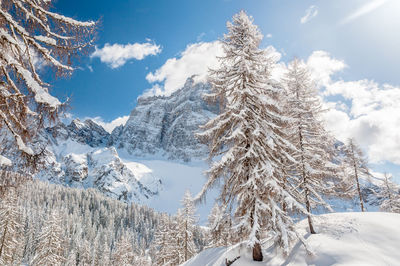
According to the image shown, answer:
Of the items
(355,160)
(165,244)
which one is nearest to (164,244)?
(165,244)

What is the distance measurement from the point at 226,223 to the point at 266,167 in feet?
10.0

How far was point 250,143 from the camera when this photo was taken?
950 cm

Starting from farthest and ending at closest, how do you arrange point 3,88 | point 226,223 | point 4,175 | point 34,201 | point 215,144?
point 34,201
point 215,144
point 226,223
point 4,175
point 3,88

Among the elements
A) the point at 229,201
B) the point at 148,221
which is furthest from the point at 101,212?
the point at 229,201

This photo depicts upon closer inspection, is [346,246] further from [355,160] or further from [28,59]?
[355,160]

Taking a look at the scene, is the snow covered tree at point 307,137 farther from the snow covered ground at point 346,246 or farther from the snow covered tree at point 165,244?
the snow covered tree at point 165,244

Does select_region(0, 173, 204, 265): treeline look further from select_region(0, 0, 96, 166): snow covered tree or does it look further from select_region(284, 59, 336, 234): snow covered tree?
select_region(284, 59, 336, 234): snow covered tree

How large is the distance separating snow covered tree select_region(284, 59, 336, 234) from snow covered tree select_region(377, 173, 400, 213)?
19.7 m

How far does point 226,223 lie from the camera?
9.38 metres

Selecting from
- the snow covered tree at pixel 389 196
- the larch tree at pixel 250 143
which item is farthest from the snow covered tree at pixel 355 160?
the larch tree at pixel 250 143

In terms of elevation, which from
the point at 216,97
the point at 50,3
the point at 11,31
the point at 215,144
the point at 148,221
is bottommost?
the point at 148,221

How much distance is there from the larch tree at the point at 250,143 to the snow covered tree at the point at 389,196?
2622 centimetres

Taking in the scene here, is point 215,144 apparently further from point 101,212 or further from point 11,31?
point 101,212

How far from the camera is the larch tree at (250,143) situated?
838cm
